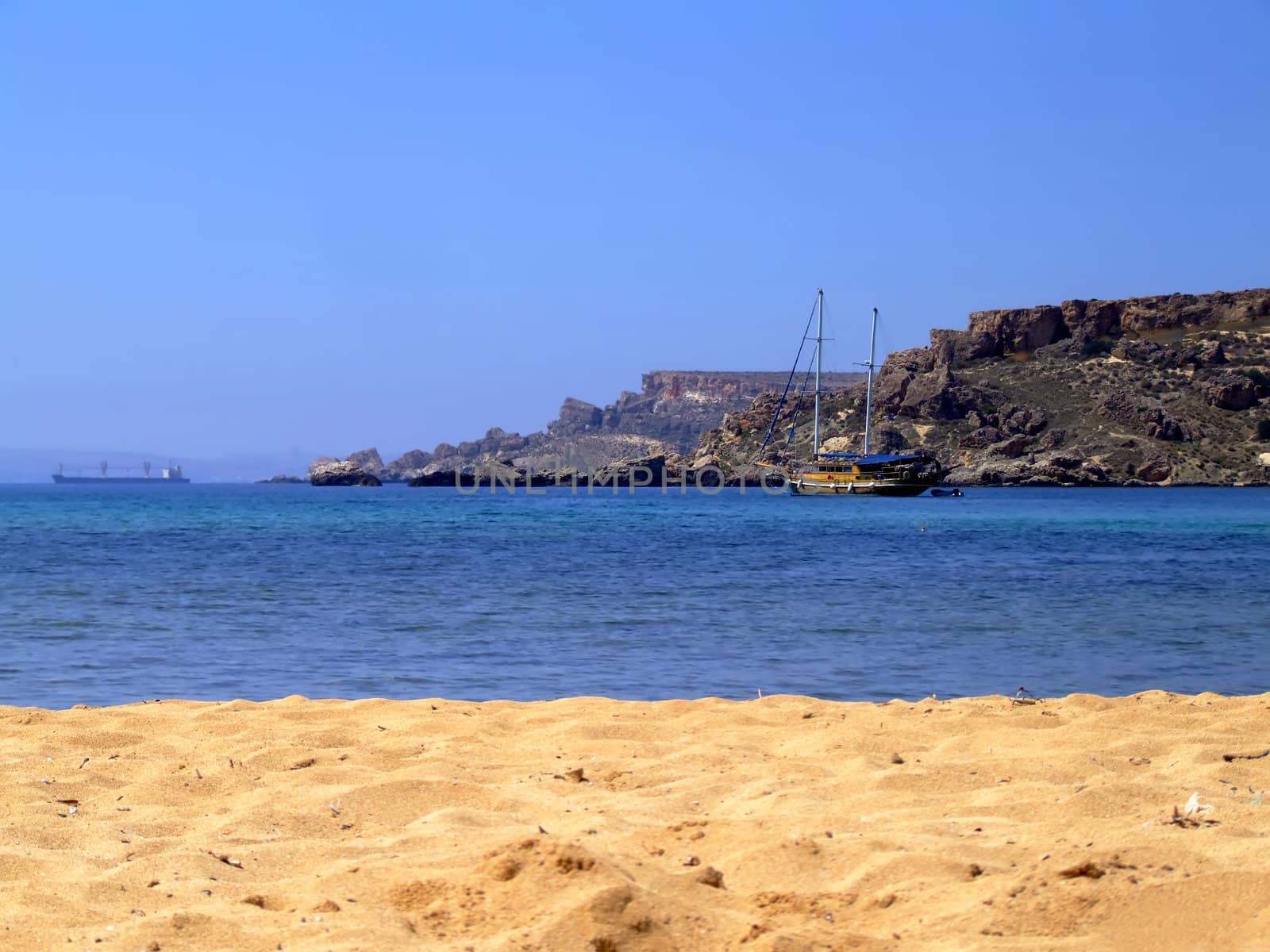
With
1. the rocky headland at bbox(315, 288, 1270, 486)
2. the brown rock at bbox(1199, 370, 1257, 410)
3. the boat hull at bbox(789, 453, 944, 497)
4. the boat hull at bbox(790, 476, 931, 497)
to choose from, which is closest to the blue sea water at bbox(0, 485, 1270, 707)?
the boat hull at bbox(790, 476, 931, 497)

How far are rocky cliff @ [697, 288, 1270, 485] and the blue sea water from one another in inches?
3040

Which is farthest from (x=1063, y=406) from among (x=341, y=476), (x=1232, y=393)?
(x=341, y=476)

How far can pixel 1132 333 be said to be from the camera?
136000mm

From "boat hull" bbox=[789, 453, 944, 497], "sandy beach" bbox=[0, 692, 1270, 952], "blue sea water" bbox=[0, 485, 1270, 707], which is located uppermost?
"boat hull" bbox=[789, 453, 944, 497]

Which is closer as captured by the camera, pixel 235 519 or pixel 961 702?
pixel 961 702

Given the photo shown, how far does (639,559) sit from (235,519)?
110ft

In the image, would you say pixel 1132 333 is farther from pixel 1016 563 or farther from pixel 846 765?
pixel 846 765

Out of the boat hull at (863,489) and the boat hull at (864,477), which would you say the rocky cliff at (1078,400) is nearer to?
the boat hull at (864,477)

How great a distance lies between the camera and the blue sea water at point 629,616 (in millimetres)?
10250

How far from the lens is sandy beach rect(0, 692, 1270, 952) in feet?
11.7

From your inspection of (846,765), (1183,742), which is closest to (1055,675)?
(1183,742)

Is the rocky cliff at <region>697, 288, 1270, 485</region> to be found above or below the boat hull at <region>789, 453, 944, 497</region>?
above

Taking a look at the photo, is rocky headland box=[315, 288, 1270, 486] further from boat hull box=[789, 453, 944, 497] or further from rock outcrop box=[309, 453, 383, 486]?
rock outcrop box=[309, 453, 383, 486]

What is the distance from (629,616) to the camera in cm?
1515
